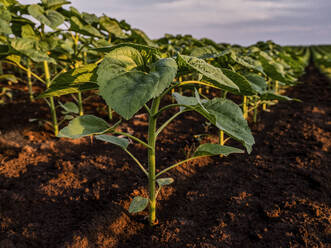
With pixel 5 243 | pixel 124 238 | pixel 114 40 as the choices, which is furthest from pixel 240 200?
pixel 114 40

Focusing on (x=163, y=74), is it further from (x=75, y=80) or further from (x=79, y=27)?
(x=79, y=27)

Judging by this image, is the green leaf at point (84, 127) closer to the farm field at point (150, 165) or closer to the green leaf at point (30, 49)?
the farm field at point (150, 165)

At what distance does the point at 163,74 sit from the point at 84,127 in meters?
0.54

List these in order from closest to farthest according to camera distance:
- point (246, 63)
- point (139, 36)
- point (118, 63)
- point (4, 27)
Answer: point (118, 63), point (246, 63), point (4, 27), point (139, 36)

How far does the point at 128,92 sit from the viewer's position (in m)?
0.85

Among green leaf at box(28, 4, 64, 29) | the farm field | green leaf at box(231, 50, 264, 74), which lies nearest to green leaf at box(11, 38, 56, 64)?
the farm field

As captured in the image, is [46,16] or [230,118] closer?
[230,118]

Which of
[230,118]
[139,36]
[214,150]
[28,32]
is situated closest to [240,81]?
[230,118]

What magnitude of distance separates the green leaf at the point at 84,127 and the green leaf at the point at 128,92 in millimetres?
296

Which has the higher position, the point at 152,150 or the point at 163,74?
the point at 163,74

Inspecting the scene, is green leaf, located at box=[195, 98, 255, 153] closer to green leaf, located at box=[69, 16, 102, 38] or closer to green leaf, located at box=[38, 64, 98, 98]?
green leaf, located at box=[38, 64, 98, 98]

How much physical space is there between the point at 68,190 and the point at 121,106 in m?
1.41

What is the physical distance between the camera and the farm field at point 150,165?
104 cm

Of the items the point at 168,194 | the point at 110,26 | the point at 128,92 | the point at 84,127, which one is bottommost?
the point at 168,194
